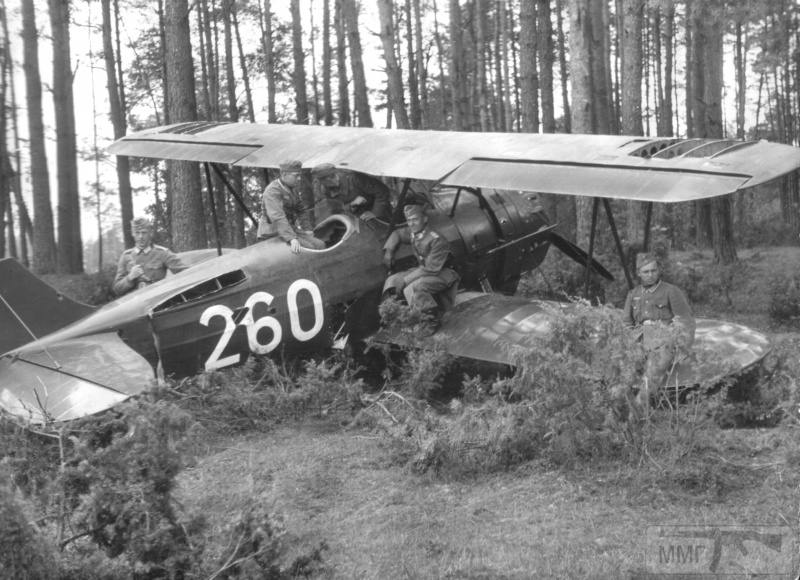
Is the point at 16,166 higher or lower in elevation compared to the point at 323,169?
higher

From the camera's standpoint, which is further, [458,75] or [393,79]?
[458,75]

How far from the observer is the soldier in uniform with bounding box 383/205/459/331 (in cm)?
822

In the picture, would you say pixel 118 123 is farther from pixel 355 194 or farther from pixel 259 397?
pixel 259 397

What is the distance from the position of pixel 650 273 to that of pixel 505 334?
4.72 feet

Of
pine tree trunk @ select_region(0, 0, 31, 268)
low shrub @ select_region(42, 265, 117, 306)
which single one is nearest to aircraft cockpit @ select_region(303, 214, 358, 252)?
low shrub @ select_region(42, 265, 117, 306)

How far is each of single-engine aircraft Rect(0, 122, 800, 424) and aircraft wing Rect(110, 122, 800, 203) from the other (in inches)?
0.8

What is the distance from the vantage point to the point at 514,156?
8.15m

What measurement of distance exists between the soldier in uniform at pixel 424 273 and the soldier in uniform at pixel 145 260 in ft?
7.42

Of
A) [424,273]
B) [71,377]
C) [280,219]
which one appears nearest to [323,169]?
[280,219]

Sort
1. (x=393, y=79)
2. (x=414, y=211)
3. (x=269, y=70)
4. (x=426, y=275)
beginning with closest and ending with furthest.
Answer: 1. (x=426, y=275)
2. (x=414, y=211)
3. (x=393, y=79)
4. (x=269, y=70)

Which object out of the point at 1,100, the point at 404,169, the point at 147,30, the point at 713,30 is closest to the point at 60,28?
the point at 1,100

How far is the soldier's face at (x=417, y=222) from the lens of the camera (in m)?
8.42

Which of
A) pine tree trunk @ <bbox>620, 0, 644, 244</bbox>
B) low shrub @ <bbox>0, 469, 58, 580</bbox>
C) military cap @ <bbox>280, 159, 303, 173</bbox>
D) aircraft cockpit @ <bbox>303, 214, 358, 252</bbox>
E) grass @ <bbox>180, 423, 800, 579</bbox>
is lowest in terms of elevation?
grass @ <bbox>180, 423, 800, 579</bbox>

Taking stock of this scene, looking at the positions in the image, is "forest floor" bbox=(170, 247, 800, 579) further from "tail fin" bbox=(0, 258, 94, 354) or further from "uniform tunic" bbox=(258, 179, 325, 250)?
"uniform tunic" bbox=(258, 179, 325, 250)
